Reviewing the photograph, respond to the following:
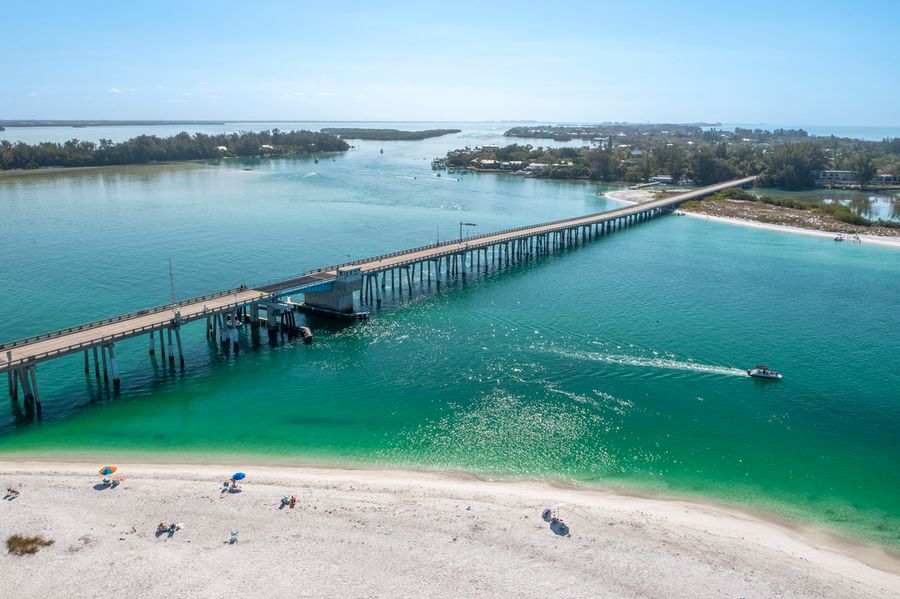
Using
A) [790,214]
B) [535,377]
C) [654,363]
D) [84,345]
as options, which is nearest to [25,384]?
[84,345]

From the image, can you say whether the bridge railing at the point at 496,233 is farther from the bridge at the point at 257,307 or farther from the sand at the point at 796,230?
the sand at the point at 796,230

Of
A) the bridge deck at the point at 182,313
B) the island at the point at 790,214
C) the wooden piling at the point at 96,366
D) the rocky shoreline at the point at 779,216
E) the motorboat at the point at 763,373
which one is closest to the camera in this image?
the bridge deck at the point at 182,313

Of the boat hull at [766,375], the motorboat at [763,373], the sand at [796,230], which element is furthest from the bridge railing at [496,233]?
the boat hull at [766,375]

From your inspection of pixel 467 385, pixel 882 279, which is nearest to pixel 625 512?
pixel 467 385

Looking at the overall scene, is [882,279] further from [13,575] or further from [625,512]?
[13,575]

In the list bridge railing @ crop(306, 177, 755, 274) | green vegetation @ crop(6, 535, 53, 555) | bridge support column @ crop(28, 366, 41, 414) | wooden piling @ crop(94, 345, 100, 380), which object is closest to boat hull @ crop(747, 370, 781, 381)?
bridge railing @ crop(306, 177, 755, 274)

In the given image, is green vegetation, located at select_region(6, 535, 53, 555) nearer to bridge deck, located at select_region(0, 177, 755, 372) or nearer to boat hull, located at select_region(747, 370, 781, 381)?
A: bridge deck, located at select_region(0, 177, 755, 372)
